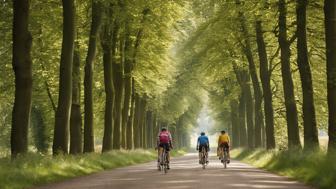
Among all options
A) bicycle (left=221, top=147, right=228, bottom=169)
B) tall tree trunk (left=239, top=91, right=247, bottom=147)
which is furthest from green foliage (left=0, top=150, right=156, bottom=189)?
tall tree trunk (left=239, top=91, right=247, bottom=147)

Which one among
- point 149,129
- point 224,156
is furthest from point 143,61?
point 149,129

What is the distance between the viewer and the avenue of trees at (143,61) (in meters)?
22.8

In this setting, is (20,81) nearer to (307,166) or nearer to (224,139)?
(307,166)

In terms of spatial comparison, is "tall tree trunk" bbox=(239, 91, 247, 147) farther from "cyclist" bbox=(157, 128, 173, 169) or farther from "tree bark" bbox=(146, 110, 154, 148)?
"cyclist" bbox=(157, 128, 173, 169)

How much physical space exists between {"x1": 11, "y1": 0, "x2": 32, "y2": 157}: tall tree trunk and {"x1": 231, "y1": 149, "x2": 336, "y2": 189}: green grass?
360 inches

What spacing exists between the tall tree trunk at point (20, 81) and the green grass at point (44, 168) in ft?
2.82

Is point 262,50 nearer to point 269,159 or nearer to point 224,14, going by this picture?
point 224,14

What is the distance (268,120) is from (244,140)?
20.7 m

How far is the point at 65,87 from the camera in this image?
25812 millimetres

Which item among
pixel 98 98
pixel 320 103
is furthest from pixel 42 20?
pixel 320 103

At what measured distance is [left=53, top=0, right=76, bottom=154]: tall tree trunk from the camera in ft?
84.0

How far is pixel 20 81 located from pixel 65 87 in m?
4.10

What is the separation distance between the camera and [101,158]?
29594 mm

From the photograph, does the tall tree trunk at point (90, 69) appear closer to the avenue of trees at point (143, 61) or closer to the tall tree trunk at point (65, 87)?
the avenue of trees at point (143, 61)
